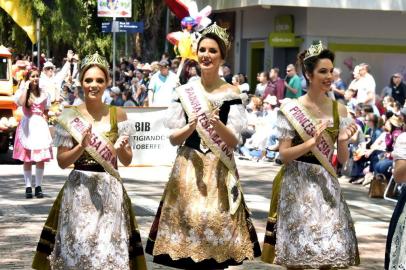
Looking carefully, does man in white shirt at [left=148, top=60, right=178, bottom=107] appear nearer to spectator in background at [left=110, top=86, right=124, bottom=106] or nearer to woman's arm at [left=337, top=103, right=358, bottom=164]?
spectator in background at [left=110, top=86, right=124, bottom=106]

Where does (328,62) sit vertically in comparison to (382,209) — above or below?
above

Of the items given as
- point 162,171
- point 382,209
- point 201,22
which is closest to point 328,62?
point 382,209

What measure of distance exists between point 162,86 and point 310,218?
1482 cm

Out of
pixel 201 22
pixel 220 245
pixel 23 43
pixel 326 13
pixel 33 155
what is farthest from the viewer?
pixel 23 43

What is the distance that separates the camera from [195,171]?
737 cm

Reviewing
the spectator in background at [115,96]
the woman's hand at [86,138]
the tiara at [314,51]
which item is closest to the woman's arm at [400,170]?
the tiara at [314,51]

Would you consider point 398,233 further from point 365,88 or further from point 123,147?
point 365,88

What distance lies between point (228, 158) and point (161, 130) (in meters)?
12.4

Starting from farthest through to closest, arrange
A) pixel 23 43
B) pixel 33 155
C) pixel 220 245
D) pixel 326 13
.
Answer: pixel 23 43, pixel 326 13, pixel 33 155, pixel 220 245

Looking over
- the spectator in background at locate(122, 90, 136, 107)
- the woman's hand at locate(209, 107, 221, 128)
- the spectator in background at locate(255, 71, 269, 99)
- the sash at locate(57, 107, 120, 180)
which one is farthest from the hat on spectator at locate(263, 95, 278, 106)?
the sash at locate(57, 107, 120, 180)

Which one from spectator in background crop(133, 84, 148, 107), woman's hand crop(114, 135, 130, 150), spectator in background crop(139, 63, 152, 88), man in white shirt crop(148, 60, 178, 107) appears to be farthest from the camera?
spectator in background crop(139, 63, 152, 88)

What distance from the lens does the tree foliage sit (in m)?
35.2

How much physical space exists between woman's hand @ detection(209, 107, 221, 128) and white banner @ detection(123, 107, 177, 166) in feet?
40.4

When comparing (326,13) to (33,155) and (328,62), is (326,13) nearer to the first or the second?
(33,155)
